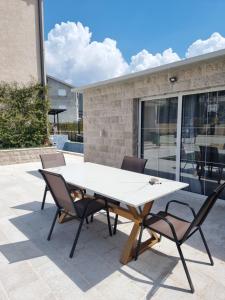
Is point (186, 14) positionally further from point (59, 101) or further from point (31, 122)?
point (59, 101)

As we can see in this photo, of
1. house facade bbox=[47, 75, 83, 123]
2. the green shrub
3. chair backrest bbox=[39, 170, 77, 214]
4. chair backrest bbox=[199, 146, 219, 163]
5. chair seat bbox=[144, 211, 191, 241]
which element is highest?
house facade bbox=[47, 75, 83, 123]

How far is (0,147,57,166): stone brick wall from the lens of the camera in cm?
787

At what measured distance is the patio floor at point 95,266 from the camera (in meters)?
1.93

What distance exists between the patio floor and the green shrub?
5557 mm

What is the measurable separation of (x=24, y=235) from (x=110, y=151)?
3.69 m

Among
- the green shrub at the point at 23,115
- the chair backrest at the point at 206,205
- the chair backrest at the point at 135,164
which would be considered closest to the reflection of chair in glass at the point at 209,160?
the chair backrest at the point at 135,164

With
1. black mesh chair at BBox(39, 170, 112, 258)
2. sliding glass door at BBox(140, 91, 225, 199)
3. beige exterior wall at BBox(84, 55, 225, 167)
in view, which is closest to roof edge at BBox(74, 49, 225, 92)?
beige exterior wall at BBox(84, 55, 225, 167)

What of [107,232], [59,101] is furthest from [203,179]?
[59,101]

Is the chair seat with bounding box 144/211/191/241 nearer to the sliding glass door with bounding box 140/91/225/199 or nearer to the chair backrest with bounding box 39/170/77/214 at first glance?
the chair backrest with bounding box 39/170/77/214

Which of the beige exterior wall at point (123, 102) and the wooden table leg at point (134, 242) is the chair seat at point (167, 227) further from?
the beige exterior wall at point (123, 102)

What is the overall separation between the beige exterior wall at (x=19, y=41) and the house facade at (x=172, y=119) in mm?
4224

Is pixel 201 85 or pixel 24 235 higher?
pixel 201 85

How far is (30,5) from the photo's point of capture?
28.8 ft

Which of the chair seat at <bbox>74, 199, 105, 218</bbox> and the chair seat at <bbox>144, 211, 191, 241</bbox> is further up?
the chair seat at <bbox>74, 199, 105, 218</bbox>
